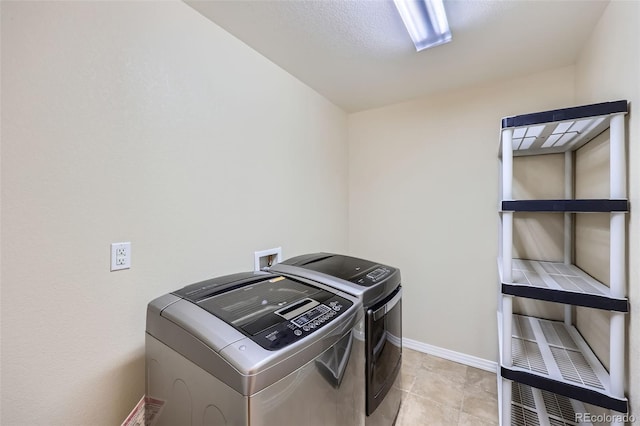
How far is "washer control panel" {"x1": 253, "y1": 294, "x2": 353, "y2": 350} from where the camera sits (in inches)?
32.2

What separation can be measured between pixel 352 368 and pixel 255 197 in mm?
1127

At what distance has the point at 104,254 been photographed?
41.0 inches

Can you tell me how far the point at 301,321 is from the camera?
95 cm

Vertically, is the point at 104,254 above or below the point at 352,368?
above

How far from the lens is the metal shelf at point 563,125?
1110 mm

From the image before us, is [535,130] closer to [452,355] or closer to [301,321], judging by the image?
[301,321]

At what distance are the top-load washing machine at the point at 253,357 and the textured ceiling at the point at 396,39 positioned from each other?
4.65 ft

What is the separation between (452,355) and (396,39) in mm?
2499

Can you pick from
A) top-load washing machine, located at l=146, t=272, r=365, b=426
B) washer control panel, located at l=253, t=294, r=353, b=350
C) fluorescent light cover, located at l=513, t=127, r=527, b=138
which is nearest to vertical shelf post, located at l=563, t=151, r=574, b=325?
fluorescent light cover, located at l=513, t=127, r=527, b=138

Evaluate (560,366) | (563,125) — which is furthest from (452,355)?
(563,125)

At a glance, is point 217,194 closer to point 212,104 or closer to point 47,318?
point 212,104

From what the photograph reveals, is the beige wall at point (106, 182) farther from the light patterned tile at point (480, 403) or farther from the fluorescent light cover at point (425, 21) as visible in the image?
the light patterned tile at point (480, 403)

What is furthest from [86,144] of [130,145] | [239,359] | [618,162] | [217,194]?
[618,162]

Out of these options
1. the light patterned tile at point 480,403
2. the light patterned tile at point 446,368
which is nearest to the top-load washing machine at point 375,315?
the light patterned tile at point 480,403
